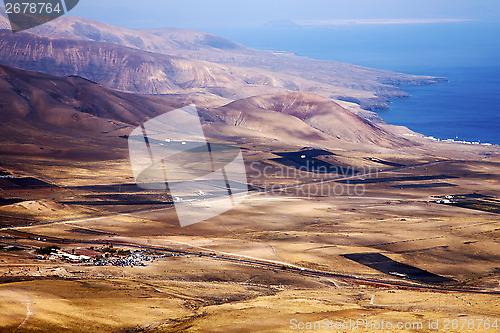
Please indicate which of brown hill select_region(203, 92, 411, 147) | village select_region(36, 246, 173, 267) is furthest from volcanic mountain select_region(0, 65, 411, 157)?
village select_region(36, 246, 173, 267)

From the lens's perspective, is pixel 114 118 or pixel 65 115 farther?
pixel 114 118

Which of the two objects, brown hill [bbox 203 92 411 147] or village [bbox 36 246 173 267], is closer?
village [bbox 36 246 173 267]

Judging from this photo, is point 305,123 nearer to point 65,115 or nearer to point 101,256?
point 65,115

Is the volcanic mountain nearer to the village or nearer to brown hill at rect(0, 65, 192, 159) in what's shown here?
brown hill at rect(0, 65, 192, 159)

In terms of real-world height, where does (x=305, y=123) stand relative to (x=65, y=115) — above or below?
below

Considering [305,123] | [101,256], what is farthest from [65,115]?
[101,256]

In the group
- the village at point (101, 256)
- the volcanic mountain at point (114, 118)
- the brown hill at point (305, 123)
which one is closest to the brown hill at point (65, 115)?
the volcanic mountain at point (114, 118)

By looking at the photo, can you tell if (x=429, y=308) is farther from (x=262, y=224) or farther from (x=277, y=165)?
(x=277, y=165)

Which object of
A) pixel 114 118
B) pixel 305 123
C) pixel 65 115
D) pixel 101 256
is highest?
pixel 65 115

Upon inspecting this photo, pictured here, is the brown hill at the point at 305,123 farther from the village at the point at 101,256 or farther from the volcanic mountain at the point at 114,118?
the village at the point at 101,256

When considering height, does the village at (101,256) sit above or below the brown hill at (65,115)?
below

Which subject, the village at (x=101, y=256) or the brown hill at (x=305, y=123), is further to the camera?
the brown hill at (x=305, y=123)

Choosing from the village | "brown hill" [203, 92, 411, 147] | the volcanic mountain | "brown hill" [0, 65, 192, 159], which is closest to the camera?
the village
